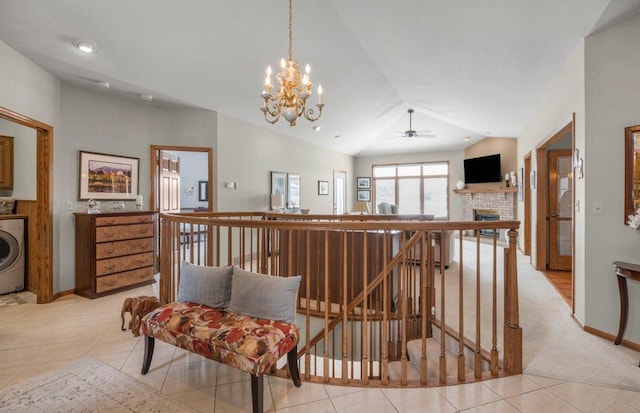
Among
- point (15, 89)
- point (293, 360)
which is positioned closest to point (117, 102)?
point (15, 89)

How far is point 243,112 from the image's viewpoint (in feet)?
17.7

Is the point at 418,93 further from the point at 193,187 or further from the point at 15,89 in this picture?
the point at 193,187

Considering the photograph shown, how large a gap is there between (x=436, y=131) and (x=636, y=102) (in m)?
6.02

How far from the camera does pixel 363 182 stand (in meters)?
10.9

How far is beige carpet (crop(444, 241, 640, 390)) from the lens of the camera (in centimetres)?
209

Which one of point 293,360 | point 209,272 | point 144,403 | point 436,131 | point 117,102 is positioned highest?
point 436,131

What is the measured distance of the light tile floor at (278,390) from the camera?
1785 millimetres

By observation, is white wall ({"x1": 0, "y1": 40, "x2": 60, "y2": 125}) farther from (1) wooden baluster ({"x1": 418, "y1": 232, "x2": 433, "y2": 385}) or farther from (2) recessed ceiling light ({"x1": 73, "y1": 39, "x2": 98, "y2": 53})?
(1) wooden baluster ({"x1": 418, "y1": 232, "x2": 433, "y2": 385})

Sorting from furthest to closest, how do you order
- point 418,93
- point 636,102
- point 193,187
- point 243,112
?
point 193,187
point 418,93
point 243,112
point 636,102

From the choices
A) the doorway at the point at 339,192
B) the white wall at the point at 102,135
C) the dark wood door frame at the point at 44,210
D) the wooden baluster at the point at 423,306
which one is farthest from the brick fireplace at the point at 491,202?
the dark wood door frame at the point at 44,210

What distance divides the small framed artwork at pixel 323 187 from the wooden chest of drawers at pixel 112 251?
4.97 metres

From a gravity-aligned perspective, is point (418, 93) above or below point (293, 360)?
above

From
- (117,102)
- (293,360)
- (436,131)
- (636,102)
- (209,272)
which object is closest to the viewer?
(293,360)

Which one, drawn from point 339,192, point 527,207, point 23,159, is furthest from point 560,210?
point 23,159
